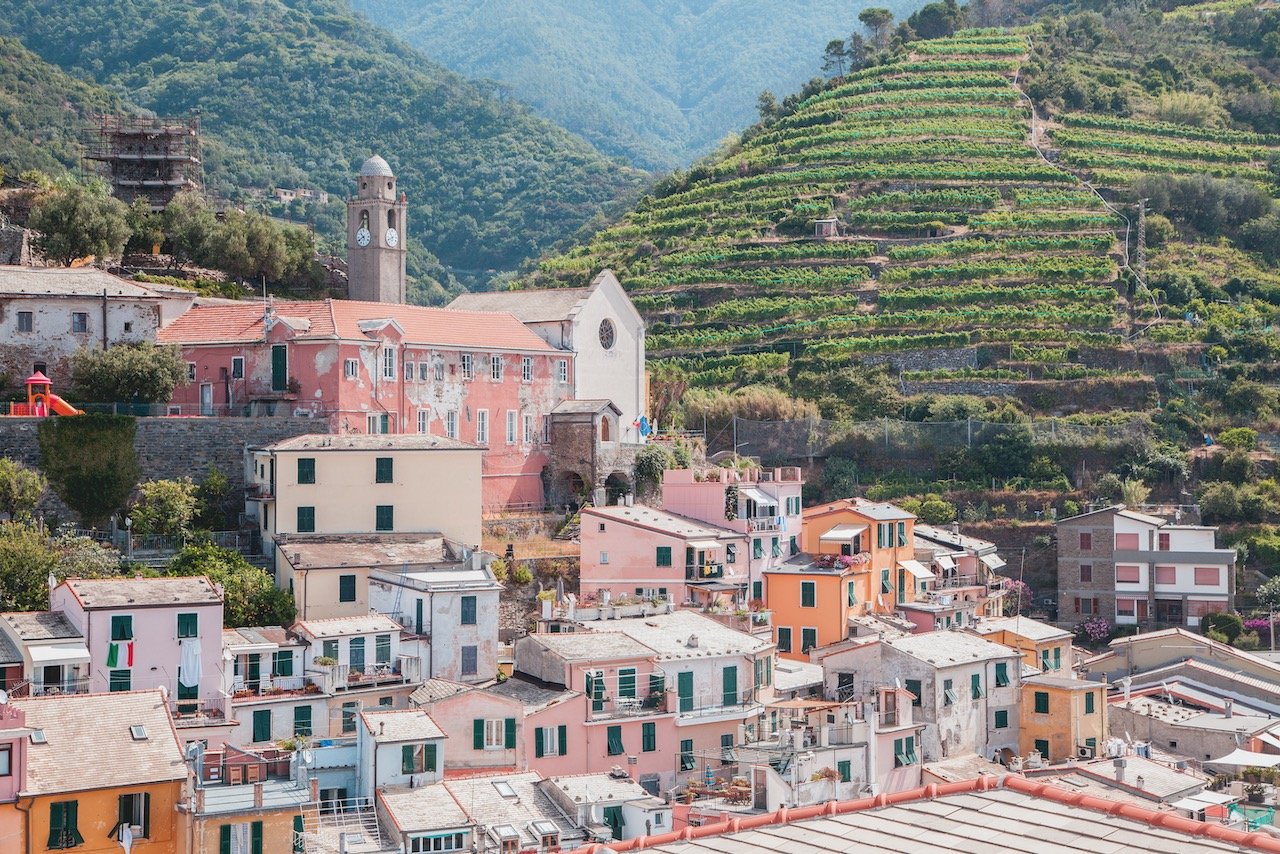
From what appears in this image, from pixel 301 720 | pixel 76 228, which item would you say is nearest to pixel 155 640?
pixel 301 720

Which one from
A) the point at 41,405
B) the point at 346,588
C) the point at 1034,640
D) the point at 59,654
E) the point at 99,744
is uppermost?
the point at 41,405

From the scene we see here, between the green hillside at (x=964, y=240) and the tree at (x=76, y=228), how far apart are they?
1071 inches

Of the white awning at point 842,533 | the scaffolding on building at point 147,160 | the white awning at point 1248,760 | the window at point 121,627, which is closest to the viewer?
the window at point 121,627

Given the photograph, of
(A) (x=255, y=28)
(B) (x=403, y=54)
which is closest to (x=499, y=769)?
(A) (x=255, y=28)

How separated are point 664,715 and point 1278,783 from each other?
614 inches

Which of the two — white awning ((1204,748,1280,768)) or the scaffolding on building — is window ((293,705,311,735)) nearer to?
white awning ((1204,748,1280,768))

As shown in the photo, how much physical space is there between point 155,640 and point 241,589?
497cm

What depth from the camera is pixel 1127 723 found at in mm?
52531

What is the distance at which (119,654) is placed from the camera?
40562 millimetres

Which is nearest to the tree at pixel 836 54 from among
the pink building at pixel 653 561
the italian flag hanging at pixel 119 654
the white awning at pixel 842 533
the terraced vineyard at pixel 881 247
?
the terraced vineyard at pixel 881 247

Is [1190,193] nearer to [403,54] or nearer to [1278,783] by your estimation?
[1278,783]

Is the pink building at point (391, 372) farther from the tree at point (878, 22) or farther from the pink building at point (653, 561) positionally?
the tree at point (878, 22)

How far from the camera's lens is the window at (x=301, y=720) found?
41.5m

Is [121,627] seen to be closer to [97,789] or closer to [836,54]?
[97,789]
